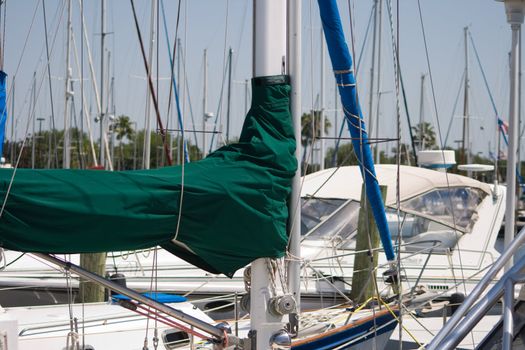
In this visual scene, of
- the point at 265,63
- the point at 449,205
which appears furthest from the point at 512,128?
the point at 449,205

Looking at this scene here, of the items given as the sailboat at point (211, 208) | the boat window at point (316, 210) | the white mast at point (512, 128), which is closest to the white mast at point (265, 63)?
the sailboat at point (211, 208)

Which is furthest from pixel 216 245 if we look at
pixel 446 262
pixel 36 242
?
pixel 446 262

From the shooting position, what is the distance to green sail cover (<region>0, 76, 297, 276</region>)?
4121 millimetres

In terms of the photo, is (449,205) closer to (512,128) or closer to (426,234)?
(426,234)

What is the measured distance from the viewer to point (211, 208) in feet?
14.9

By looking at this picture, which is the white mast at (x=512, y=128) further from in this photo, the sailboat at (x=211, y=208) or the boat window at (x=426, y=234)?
the boat window at (x=426, y=234)

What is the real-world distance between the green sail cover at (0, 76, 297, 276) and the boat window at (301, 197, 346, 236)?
279 inches

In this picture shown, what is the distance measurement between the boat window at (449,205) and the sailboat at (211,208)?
6587mm

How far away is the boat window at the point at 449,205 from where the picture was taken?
37.7 feet

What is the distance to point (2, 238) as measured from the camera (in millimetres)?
4043

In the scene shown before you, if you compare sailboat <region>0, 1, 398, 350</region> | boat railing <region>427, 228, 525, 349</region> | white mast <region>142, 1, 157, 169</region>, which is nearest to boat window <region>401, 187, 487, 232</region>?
white mast <region>142, 1, 157, 169</region>

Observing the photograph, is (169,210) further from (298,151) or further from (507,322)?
(507,322)

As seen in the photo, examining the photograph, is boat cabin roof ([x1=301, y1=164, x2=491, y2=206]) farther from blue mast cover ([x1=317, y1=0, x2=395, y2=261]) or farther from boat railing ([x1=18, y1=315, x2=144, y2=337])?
blue mast cover ([x1=317, y1=0, x2=395, y2=261])

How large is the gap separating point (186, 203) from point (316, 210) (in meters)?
7.74
